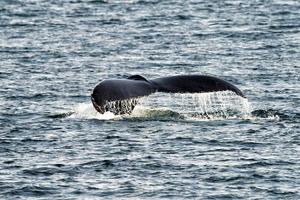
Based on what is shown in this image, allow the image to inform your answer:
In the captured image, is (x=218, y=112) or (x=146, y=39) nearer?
(x=218, y=112)

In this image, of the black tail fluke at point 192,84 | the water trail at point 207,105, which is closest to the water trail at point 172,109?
the water trail at point 207,105

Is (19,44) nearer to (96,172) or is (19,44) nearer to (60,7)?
(60,7)

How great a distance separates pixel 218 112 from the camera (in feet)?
80.6

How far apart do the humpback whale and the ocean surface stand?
623 millimetres

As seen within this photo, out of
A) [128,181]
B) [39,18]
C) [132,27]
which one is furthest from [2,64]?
[128,181]

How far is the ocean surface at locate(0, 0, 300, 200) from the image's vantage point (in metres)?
18.7

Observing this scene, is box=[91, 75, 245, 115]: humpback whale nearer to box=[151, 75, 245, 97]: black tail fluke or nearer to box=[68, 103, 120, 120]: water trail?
box=[151, 75, 245, 97]: black tail fluke

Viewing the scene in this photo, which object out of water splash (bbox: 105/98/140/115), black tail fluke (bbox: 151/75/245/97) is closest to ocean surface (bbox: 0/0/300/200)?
water splash (bbox: 105/98/140/115)

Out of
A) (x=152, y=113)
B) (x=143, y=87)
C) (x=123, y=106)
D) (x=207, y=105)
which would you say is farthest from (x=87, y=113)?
(x=143, y=87)

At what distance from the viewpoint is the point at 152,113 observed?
23.9m

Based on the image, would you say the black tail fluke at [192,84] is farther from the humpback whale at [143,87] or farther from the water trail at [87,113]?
the water trail at [87,113]

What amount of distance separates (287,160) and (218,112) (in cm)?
475

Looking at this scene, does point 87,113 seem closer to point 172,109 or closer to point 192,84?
point 172,109

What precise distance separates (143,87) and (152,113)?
289 centimetres
